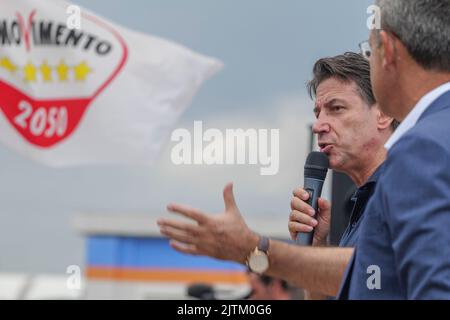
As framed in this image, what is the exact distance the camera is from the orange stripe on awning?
1686cm

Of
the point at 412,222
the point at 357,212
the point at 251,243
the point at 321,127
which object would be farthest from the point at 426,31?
the point at 321,127

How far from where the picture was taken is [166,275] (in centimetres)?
1689

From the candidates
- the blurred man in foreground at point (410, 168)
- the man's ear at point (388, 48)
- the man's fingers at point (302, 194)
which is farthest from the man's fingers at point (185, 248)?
the man's fingers at point (302, 194)

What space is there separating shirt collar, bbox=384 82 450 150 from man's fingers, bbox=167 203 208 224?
0.44m

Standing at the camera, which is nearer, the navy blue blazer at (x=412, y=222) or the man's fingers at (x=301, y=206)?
the navy blue blazer at (x=412, y=222)

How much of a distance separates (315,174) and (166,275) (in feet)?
44.7

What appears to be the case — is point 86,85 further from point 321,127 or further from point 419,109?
point 419,109

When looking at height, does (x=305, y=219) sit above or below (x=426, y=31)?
below

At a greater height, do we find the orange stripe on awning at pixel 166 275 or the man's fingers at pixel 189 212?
the orange stripe on awning at pixel 166 275

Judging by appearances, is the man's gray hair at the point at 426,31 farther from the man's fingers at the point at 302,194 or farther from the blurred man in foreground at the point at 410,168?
the man's fingers at the point at 302,194

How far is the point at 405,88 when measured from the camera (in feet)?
7.53

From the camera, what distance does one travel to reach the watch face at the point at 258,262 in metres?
2.47

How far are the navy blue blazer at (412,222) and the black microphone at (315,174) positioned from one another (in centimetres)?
119
